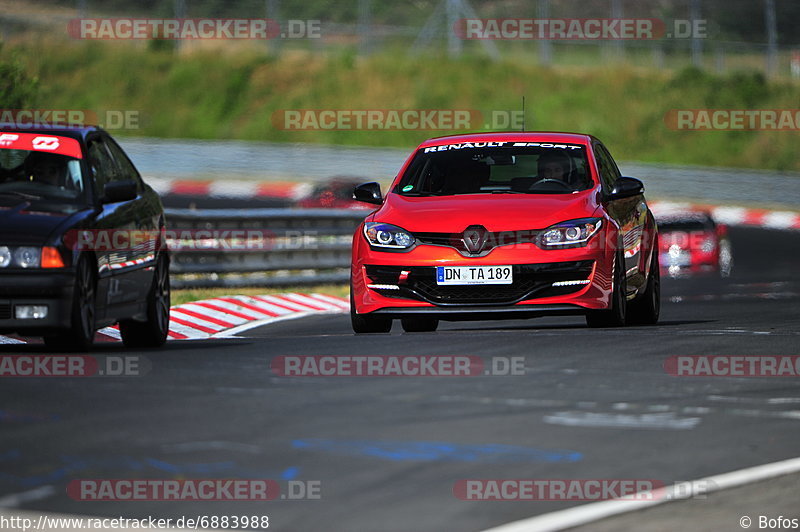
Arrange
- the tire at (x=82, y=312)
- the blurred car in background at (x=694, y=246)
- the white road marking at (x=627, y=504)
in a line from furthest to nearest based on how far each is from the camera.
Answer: the blurred car in background at (x=694, y=246)
the tire at (x=82, y=312)
the white road marking at (x=627, y=504)

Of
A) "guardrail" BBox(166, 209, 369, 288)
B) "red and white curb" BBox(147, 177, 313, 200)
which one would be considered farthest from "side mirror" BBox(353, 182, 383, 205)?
"red and white curb" BBox(147, 177, 313, 200)

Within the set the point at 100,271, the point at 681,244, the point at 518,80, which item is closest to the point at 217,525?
the point at 100,271

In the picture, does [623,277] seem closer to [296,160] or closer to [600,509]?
[600,509]

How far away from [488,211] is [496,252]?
363 mm

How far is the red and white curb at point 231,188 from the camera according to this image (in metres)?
42.6

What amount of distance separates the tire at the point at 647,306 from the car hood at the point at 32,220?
519cm

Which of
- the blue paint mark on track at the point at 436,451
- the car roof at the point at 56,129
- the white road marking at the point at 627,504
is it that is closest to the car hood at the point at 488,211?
the car roof at the point at 56,129

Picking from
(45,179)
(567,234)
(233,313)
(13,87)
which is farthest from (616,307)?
(13,87)

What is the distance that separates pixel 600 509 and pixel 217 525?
1393mm

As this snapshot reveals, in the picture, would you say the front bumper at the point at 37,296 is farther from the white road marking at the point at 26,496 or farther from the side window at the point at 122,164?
the white road marking at the point at 26,496

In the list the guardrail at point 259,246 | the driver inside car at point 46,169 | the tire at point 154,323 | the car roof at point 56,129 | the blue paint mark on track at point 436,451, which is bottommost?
the guardrail at point 259,246

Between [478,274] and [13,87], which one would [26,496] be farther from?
[13,87]

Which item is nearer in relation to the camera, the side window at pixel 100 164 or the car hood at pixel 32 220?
the car hood at pixel 32 220

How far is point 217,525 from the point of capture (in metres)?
5.66
